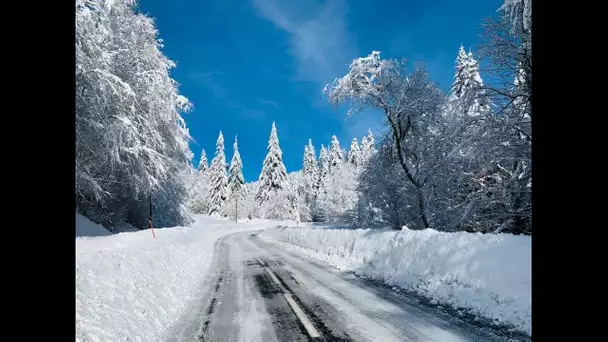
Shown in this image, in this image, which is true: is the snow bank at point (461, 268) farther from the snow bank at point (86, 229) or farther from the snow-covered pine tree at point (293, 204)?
the snow-covered pine tree at point (293, 204)

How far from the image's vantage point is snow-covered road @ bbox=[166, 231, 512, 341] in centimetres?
523

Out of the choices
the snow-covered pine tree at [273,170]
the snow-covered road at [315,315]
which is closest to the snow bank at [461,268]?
the snow-covered road at [315,315]

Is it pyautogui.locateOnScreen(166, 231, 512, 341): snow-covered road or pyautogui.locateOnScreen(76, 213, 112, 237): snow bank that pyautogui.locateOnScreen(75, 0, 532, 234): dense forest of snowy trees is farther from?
pyautogui.locateOnScreen(166, 231, 512, 341): snow-covered road

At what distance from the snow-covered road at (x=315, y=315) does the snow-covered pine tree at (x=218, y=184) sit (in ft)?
211

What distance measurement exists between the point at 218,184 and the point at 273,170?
13.2 m

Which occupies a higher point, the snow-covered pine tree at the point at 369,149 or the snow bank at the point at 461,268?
the snow-covered pine tree at the point at 369,149

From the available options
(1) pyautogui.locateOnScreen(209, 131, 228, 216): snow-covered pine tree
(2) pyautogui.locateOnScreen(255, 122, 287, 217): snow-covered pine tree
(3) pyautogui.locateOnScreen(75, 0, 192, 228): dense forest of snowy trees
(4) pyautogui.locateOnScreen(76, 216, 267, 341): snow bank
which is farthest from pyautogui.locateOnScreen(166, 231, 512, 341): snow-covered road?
(1) pyautogui.locateOnScreen(209, 131, 228, 216): snow-covered pine tree

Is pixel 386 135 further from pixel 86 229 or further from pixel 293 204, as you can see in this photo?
pixel 293 204

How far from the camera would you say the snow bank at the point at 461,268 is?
238 inches

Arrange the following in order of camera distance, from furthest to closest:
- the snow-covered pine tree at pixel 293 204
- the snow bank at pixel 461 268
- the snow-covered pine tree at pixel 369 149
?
the snow-covered pine tree at pixel 293 204 → the snow-covered pine tree at pixel 369 149 → the snow bank at pixel 461 268

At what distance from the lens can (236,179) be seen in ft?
246

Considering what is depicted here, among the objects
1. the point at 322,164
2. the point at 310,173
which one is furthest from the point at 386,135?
the point at 322,164
